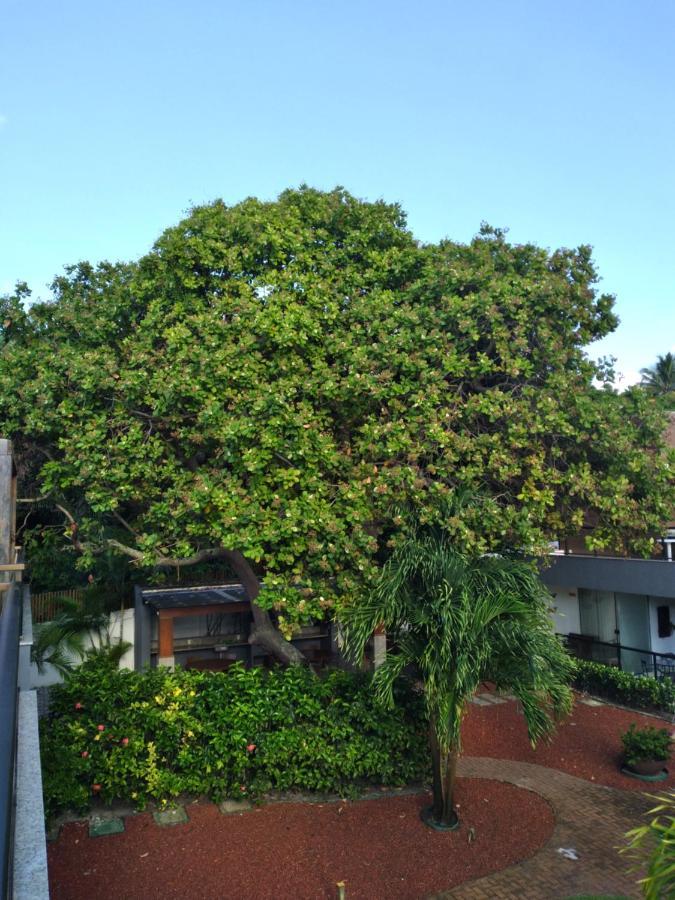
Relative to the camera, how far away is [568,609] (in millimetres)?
19359

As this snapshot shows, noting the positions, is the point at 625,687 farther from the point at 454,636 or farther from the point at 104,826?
the point at 104,826

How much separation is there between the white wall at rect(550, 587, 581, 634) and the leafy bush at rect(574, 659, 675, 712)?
2914 millimetres

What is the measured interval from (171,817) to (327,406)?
6.52 metres

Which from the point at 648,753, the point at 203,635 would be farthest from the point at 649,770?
the point at 203,635

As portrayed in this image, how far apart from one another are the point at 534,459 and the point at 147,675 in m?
6.89

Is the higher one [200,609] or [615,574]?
[615,574]

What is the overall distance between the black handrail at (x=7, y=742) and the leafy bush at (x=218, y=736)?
6604mm

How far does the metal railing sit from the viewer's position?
15.3 metres

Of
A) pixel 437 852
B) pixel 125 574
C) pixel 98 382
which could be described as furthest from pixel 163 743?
pixel 125 574

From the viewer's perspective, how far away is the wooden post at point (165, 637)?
15.1 metres

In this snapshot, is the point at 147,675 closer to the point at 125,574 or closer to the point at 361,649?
the point at 361,649

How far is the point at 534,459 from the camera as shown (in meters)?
9.98

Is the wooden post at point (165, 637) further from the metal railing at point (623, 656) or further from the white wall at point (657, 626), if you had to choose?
the white wall at point (657, 626)

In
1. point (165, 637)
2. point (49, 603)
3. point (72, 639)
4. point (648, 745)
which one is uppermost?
point (49, 603)
